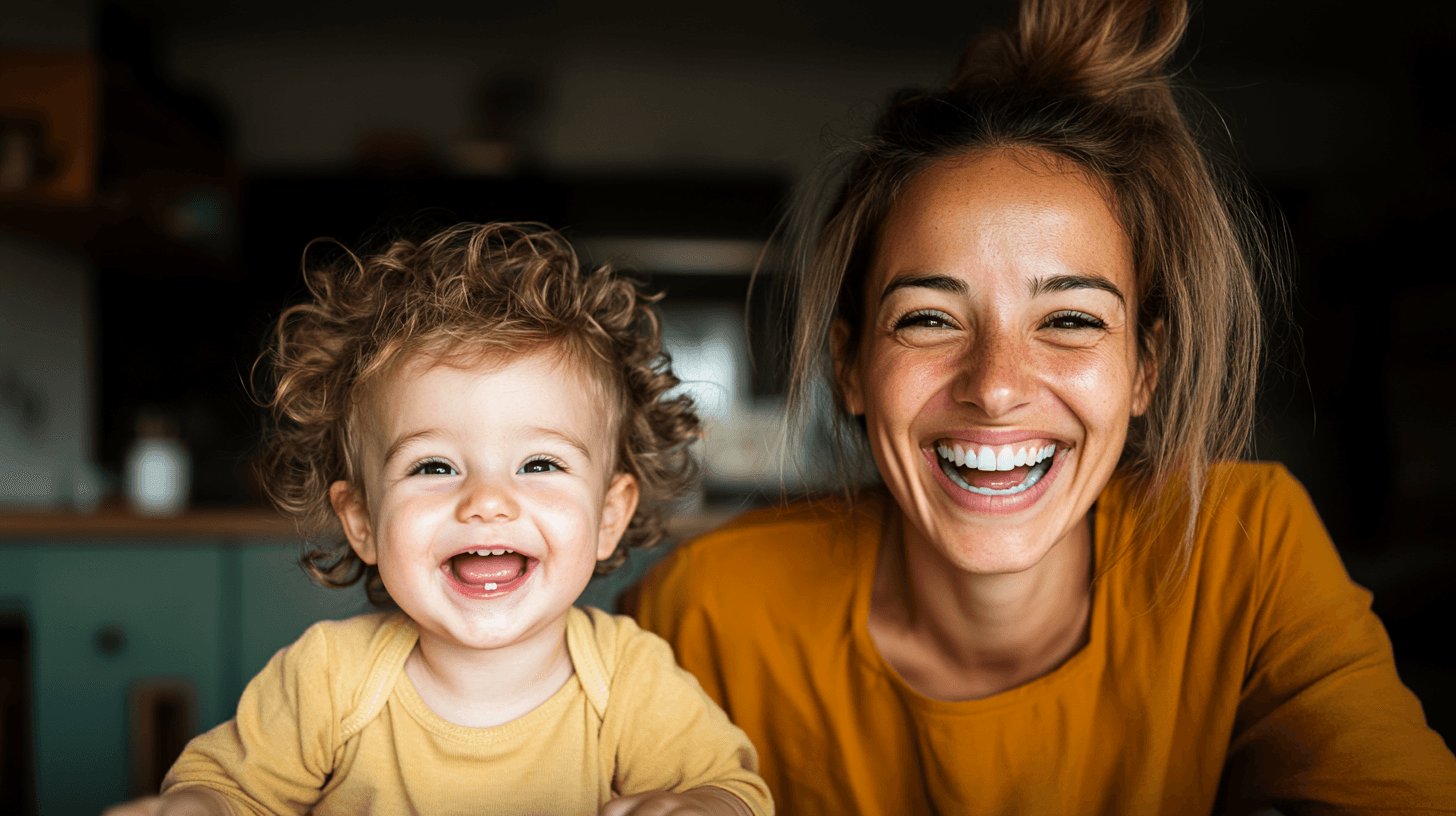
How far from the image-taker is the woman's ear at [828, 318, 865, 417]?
3.63ft

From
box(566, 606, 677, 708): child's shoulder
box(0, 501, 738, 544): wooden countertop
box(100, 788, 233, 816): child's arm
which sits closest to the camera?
box(100, 788, 233, 816): child's arm

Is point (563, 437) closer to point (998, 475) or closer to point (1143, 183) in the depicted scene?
point (998, 475)

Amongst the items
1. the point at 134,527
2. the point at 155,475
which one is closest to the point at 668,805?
the point at 134,527

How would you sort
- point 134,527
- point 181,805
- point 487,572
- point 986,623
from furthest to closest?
1. point 134,527
2. point 986,623
3. point 487,572
4. point 181,805

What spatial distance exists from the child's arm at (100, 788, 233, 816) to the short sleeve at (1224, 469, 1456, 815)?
948 millimetres

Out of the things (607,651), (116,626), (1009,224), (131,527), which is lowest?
(116,626)

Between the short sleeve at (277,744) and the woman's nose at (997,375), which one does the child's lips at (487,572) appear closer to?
the short sleeve at (277,744)

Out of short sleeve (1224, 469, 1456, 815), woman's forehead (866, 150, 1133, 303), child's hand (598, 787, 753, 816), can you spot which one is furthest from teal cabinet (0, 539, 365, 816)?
short sleeve (1224, 469, 1456, 815)

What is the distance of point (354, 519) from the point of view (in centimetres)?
92

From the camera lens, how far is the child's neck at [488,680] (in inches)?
34.8

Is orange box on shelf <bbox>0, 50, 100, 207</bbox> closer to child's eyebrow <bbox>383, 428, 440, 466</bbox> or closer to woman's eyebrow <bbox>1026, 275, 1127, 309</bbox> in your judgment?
child's eyebrow <bbox>383, 428, 440, 466</bbox>

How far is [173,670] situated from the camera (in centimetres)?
226

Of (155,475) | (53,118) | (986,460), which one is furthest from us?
(155,475)

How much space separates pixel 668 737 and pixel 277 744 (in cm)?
35
